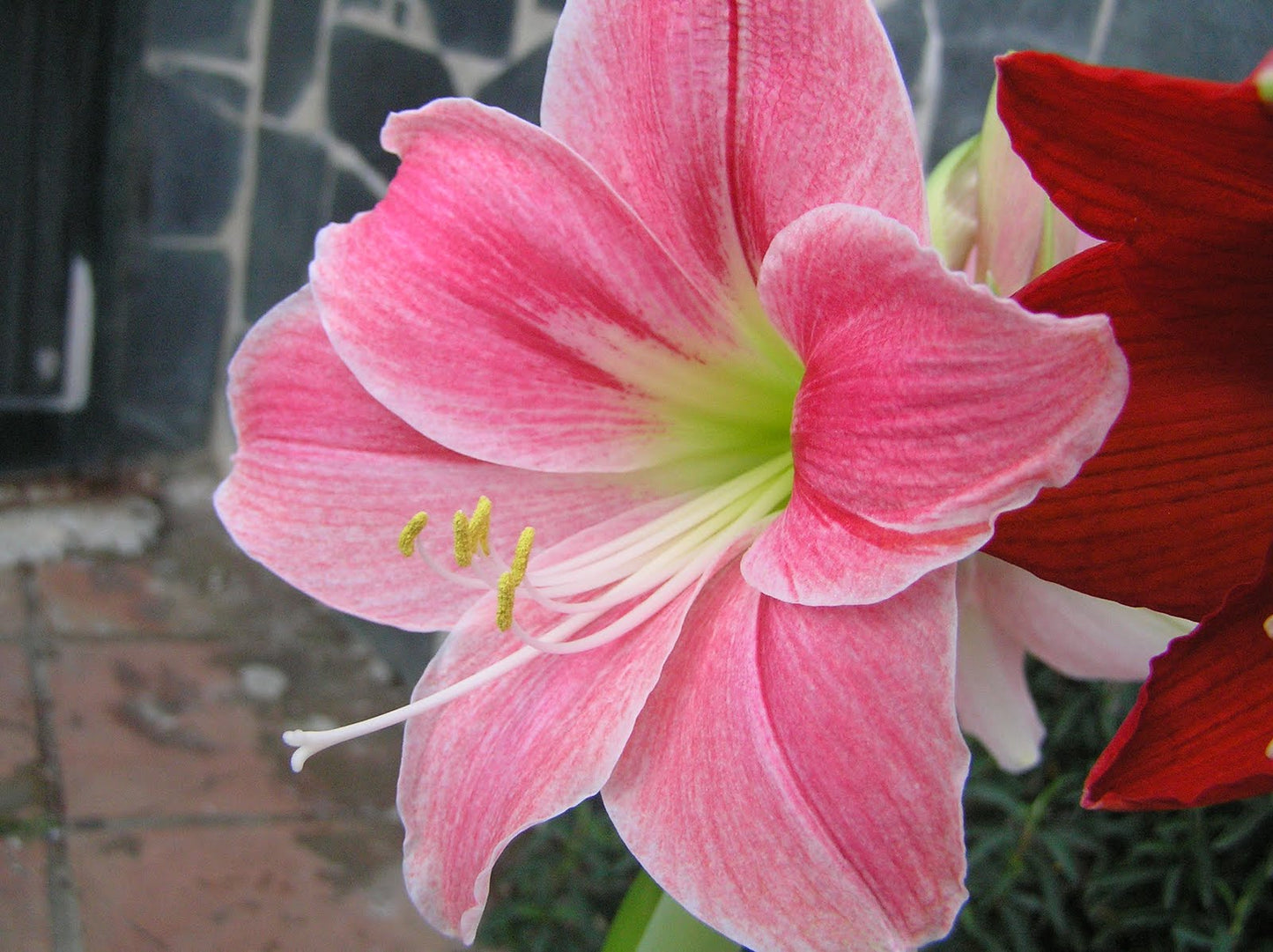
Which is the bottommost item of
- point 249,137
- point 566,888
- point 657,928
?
point 566,888

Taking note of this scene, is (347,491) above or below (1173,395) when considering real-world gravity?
below

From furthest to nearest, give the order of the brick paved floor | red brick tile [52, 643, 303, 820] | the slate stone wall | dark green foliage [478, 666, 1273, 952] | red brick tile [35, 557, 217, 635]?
1. red brick tile [35, 557, 217, 635]
2. the slate stone wall
3. red brick tile [52, 643, 303, 820]
4. the brick paved floor
5. dark green foliage [478, 666, 1273, 952]

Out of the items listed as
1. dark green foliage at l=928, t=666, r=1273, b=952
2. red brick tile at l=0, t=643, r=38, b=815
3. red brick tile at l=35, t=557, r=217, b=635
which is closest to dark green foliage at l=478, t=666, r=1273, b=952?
dark green foliage at l=928, t=666, r=1273, b=952

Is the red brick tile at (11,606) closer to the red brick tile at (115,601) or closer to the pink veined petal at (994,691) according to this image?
the red brick tile at (115,601)

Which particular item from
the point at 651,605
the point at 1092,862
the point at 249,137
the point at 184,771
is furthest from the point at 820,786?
the point at 249,137

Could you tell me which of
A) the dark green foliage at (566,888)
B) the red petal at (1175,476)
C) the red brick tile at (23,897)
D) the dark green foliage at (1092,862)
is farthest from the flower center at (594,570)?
the red brick tile at (23,897)

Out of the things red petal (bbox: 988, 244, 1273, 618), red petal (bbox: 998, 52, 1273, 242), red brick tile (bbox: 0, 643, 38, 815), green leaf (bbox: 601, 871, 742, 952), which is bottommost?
red brick tile (bbox: 0, 643, 38, 815)

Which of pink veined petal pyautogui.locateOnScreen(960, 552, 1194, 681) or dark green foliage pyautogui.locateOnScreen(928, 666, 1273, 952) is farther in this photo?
dark green foliage pyautogui.locateOnScreen(928, 666, 1273, 952)

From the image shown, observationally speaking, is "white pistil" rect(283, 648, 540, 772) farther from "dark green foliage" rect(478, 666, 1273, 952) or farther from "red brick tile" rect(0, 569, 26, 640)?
"red brick tile" rect(0, 569, 26, 640)

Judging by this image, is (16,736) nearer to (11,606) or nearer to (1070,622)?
(11,606)
